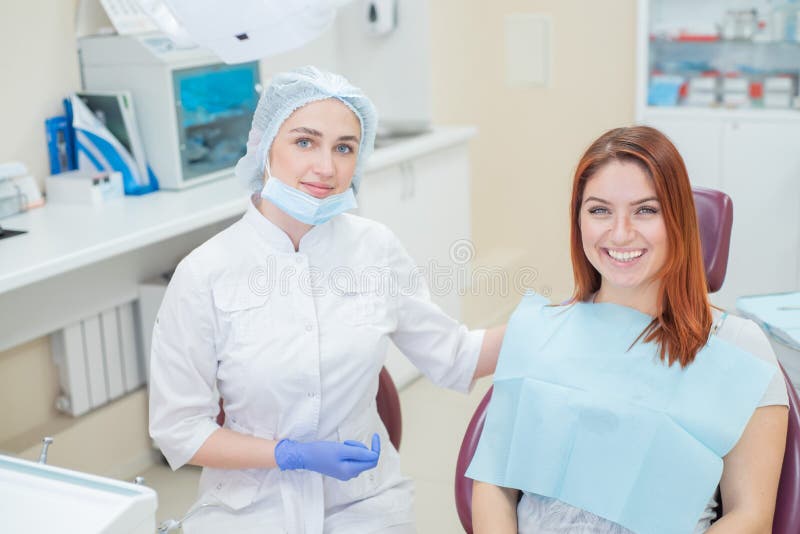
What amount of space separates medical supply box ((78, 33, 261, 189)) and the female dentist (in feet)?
3.89

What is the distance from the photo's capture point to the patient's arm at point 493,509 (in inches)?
60.7

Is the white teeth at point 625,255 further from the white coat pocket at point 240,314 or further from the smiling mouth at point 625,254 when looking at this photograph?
the white coat pocket at point 240,314

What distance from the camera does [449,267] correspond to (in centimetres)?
391

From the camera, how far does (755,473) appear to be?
1.43 m

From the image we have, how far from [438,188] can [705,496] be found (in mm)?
2329

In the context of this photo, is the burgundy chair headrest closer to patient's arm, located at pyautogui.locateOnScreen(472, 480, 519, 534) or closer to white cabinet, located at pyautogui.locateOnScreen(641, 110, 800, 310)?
patient's arm, located at pyautogui.locateOnScreen(472, 480, 519, 534)

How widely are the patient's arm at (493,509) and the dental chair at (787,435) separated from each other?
4 centimetres

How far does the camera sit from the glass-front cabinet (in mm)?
3877

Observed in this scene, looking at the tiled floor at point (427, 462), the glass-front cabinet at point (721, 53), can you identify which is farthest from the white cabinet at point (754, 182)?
the tiled floor at point (427, 462)

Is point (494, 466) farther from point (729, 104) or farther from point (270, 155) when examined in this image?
point (729, 104)

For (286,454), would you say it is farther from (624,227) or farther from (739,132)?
(739,132)

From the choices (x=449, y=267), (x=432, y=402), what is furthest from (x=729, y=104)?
(x=432, y=402)

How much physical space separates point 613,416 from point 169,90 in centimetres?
184

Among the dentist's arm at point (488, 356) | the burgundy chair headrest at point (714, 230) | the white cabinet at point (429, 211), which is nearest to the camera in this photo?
the dentist's arm at point (488, 356)
